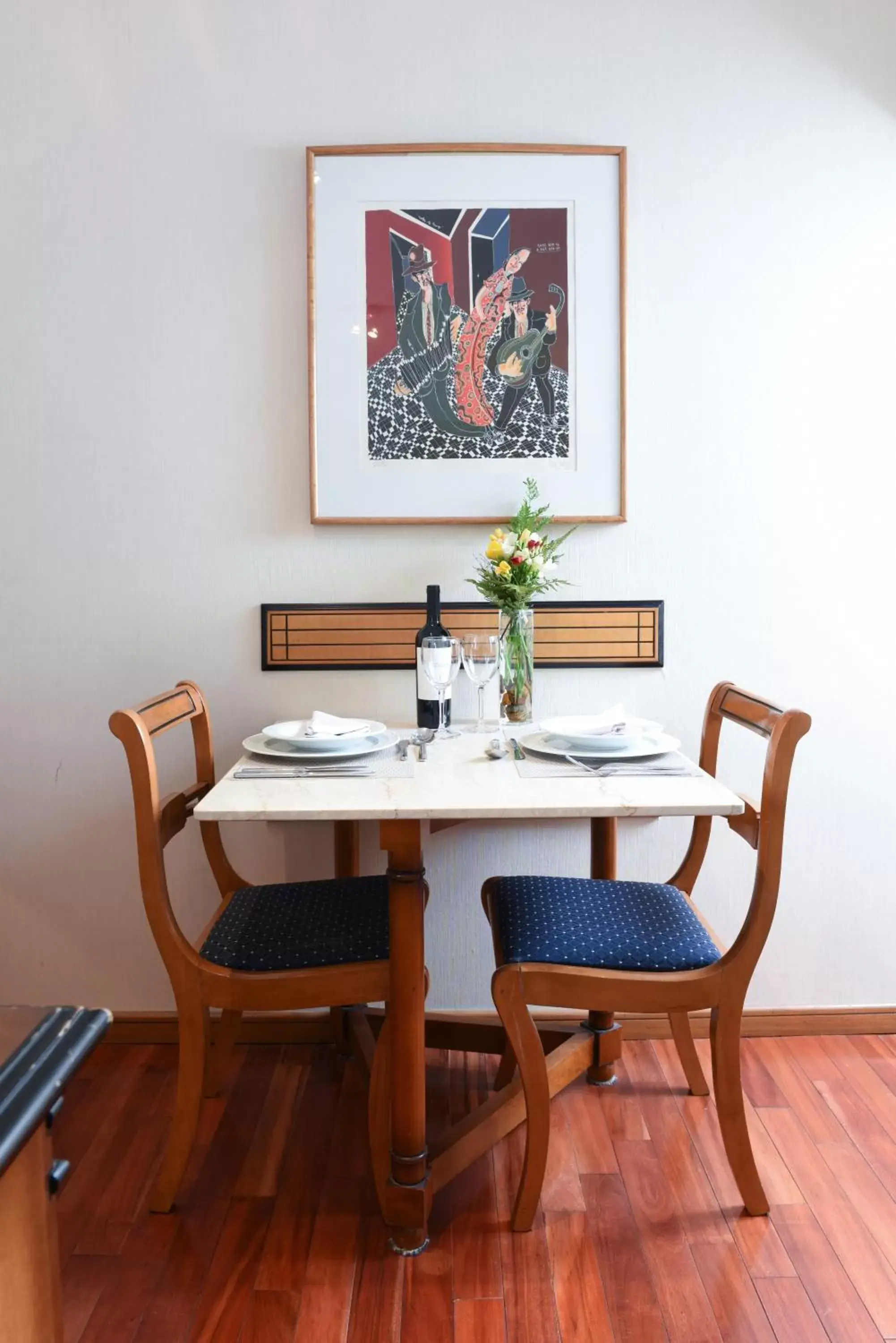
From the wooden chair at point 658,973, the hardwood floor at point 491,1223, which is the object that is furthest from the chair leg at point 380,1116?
the wooden chair at point 658,973

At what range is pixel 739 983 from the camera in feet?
5.35

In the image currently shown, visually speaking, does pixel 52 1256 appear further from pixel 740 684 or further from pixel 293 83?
pixel 293 83

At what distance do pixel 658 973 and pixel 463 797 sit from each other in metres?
0.44

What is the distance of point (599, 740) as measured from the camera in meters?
1.81

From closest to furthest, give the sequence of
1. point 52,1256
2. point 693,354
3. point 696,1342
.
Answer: point 52,1256 < point 696,1342 < point 693,354

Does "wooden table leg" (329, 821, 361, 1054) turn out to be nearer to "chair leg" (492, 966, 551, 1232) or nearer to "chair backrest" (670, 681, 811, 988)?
"chair leg" (492, 966, 551, 1232)

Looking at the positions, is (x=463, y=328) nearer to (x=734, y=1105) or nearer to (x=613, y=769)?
(x=613, y=769)

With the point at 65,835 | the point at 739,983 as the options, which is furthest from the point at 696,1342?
the point at 65,835

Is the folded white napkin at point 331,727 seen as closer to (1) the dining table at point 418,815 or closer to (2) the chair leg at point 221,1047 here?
(1) the dining table at point 418,815

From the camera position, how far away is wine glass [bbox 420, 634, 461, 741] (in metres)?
1.94

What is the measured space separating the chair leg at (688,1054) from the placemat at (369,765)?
788 millimetres

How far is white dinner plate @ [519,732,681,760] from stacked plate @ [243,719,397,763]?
282 mm

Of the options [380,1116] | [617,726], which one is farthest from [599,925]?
[380,1116]

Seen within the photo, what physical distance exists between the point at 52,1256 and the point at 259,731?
5.29 ft
